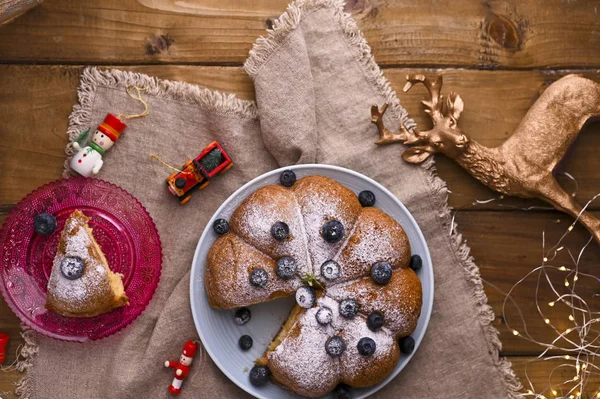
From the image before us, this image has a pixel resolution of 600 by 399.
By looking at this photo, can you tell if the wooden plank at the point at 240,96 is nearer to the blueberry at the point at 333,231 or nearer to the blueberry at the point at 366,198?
the blueberry at the point at 366,198

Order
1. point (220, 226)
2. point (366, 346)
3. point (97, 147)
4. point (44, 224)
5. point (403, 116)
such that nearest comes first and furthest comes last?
point (366, 346) → point (44, 224) → point (220, 226) → point (97, 147) → point (403, 116)

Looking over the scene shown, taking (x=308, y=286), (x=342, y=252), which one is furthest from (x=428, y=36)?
(x=308, y=286)

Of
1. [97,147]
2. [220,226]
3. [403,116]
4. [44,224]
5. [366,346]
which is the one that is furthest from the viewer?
[403,116]

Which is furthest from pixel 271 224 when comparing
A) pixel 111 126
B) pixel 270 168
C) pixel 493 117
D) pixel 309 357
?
pixel 493 117

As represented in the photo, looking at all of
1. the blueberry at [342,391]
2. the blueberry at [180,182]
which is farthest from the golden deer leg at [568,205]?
the blueberry at [180,182]

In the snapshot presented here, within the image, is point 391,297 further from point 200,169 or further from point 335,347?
point 200,169

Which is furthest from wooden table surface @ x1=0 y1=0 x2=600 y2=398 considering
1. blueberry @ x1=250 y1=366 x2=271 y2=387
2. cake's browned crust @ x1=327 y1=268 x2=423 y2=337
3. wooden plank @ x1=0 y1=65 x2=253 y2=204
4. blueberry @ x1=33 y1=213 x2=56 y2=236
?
blueberry @ x1=250 y1=366 x2=271 y2=387
